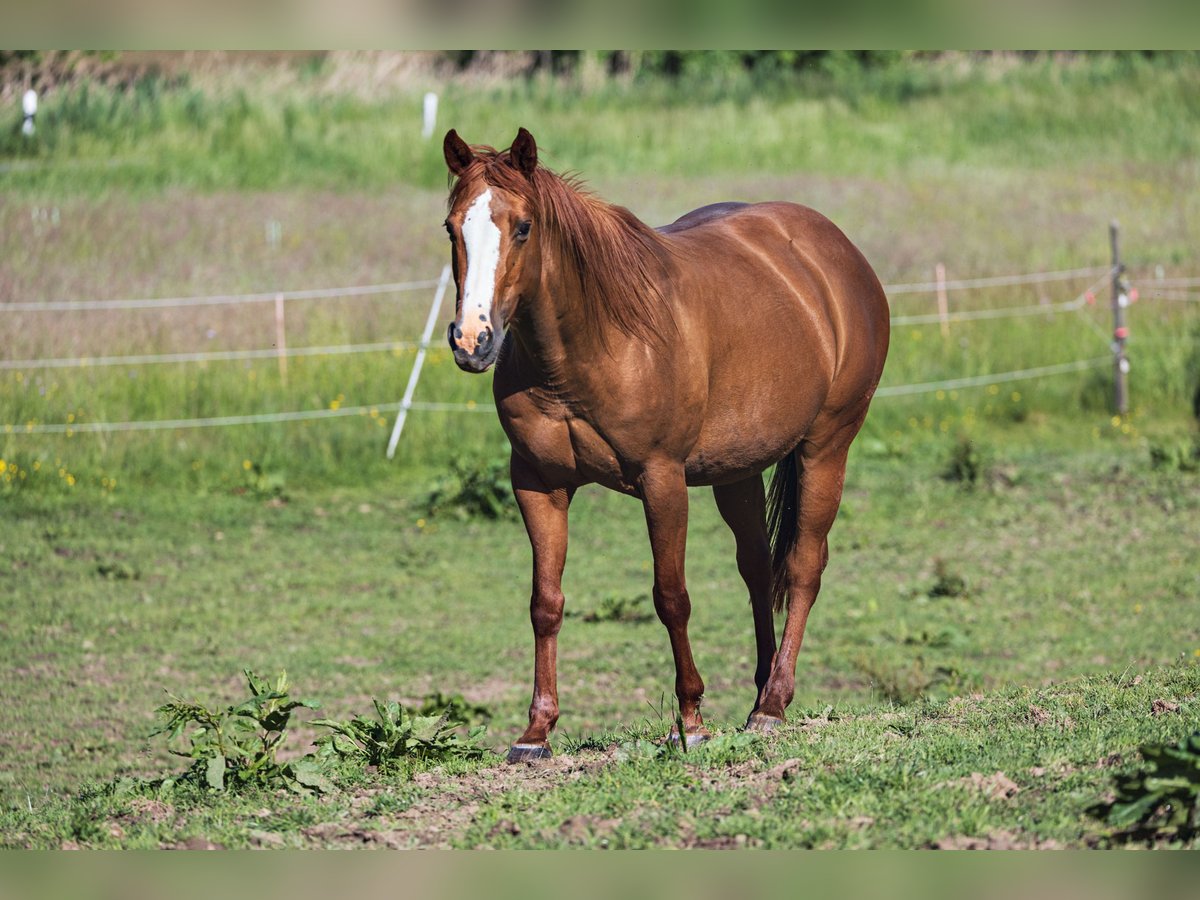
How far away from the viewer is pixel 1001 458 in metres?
13.8

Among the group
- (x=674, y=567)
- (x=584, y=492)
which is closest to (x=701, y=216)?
(x=674, y=567)

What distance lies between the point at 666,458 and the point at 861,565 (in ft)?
19.7

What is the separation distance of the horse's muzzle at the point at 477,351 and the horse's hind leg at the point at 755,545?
214 centimetres

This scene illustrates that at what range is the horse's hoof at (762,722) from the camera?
19.5ft

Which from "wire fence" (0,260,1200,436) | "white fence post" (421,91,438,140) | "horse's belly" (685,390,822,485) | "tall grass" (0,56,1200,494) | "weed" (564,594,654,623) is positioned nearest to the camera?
"horse's belly" (685,390,822,485)

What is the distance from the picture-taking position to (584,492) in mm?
13117

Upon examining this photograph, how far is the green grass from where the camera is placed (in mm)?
4617

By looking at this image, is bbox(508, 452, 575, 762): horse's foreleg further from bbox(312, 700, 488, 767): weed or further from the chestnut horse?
bbox(312, 700, 488, 767): weed

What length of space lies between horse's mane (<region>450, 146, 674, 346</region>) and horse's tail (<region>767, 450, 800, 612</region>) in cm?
136

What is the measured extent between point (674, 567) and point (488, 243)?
63.0 inches

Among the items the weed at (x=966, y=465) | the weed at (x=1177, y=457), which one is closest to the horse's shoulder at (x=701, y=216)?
the weed at (x=966, y=465)

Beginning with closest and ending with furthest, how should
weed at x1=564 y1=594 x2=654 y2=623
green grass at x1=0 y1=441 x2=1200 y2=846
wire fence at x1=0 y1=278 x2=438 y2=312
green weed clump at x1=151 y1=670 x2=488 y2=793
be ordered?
green grass at x1=0 y1=441 x2=1200 y2=846
green weed clump at x1=151 y1=670 x2=488 y2=793
weed at x1=564 y1=594 x2=654 y2=623
wire fence at x1=0 y1=278 x2=438 y2=312

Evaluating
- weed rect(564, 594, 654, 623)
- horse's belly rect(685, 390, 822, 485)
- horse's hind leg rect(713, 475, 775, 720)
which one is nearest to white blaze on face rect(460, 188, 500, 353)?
horse's belly rect(685, 390, 822, 485)

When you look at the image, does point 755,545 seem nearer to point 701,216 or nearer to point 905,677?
point 701,216
